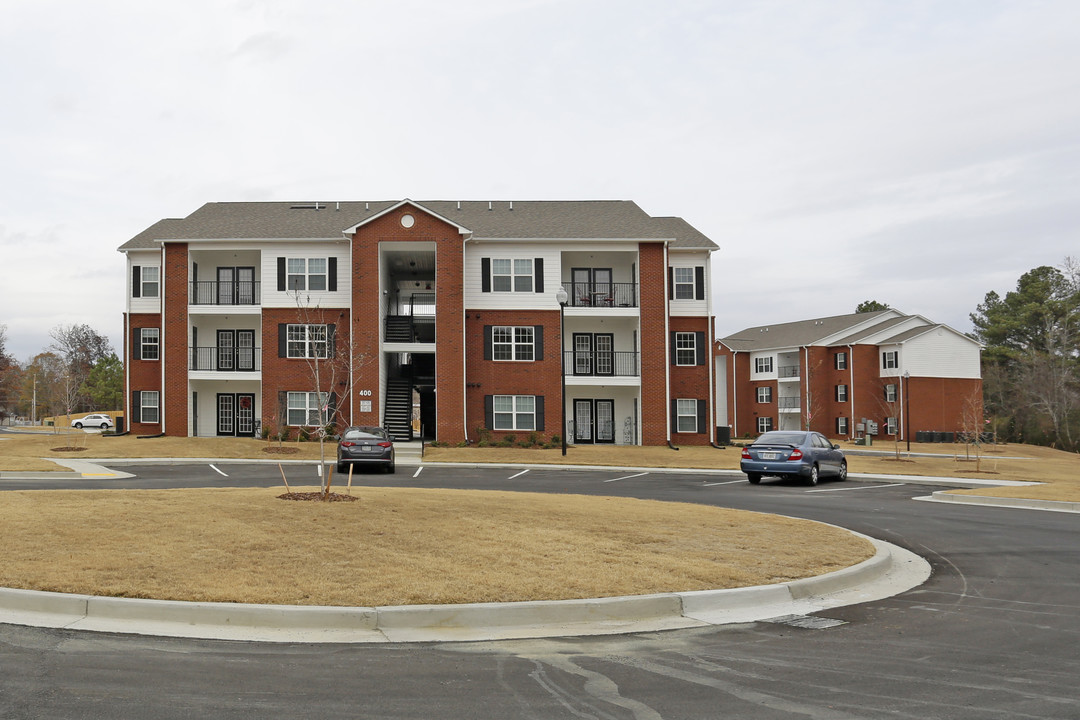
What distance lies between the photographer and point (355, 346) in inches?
1457

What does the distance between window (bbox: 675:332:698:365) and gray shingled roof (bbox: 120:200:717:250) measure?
436 centimetres

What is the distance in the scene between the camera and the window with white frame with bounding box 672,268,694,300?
41.2 m

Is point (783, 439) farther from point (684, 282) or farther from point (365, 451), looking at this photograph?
point (684, 282)

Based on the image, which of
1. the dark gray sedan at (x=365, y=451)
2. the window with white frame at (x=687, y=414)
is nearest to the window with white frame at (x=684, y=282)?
the window with white frame at (x=687, y=414)

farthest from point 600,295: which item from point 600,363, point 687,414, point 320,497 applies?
point 320,497

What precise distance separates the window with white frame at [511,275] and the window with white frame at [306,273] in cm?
779

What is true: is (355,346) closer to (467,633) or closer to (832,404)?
(467,633)

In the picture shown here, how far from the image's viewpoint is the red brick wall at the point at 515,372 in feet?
126

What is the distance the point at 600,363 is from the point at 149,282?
21.9 m

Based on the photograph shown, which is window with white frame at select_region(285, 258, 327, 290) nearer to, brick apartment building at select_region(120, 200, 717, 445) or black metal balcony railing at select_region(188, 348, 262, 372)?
brick apartment building at select_region(120, 200, 717, 445)

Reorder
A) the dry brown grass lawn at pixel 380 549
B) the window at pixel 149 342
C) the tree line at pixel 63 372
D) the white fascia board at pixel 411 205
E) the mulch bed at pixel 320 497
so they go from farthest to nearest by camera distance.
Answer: the tree line at pixel 63 372 → the window at pixel 149 342 → the white fascia board at pixel 411 205 → the mulch bed at pixel 320 497 → the dry brown grass lawn at pixel 380 549

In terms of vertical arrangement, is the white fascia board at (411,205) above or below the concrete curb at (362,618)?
above

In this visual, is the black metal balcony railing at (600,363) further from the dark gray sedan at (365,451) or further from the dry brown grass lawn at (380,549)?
the dry brown grass lawn at (380,549)

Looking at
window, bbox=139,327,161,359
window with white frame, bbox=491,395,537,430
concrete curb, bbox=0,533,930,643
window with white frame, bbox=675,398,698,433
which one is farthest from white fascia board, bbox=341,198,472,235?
concrete curb, bbox=0,533,930,643
